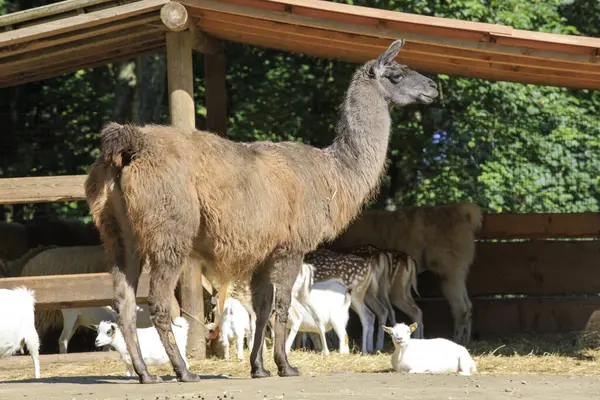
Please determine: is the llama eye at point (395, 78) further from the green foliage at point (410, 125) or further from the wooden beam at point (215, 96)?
the green foliage at point (410, 125)

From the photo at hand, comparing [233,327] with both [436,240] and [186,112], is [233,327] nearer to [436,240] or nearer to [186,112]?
[186,112]

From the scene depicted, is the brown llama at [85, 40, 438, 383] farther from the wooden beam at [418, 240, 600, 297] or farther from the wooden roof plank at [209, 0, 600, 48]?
the wooden beam at [418, 240, 600, 297]

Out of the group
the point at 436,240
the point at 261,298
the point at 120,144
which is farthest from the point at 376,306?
the point at 120,144

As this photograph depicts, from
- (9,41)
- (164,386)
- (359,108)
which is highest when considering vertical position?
(9,41)

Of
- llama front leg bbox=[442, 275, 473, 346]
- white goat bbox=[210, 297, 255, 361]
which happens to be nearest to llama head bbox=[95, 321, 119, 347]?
white goat bbox=[210, 297, 255, 361]

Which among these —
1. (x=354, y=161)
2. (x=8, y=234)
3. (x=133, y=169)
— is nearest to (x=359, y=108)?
(x=354, y=161)

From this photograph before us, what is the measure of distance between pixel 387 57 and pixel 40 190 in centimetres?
319

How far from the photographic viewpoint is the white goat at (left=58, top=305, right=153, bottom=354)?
1091cm

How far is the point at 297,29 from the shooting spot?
377 inches

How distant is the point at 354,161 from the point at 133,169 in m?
2.19

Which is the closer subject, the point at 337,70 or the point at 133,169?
the point at 133,169

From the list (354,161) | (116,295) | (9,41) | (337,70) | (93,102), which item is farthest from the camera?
(93,102)

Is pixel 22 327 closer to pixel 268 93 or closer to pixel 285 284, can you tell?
pixel 285 284

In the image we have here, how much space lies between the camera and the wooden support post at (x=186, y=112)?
9.61 metres
